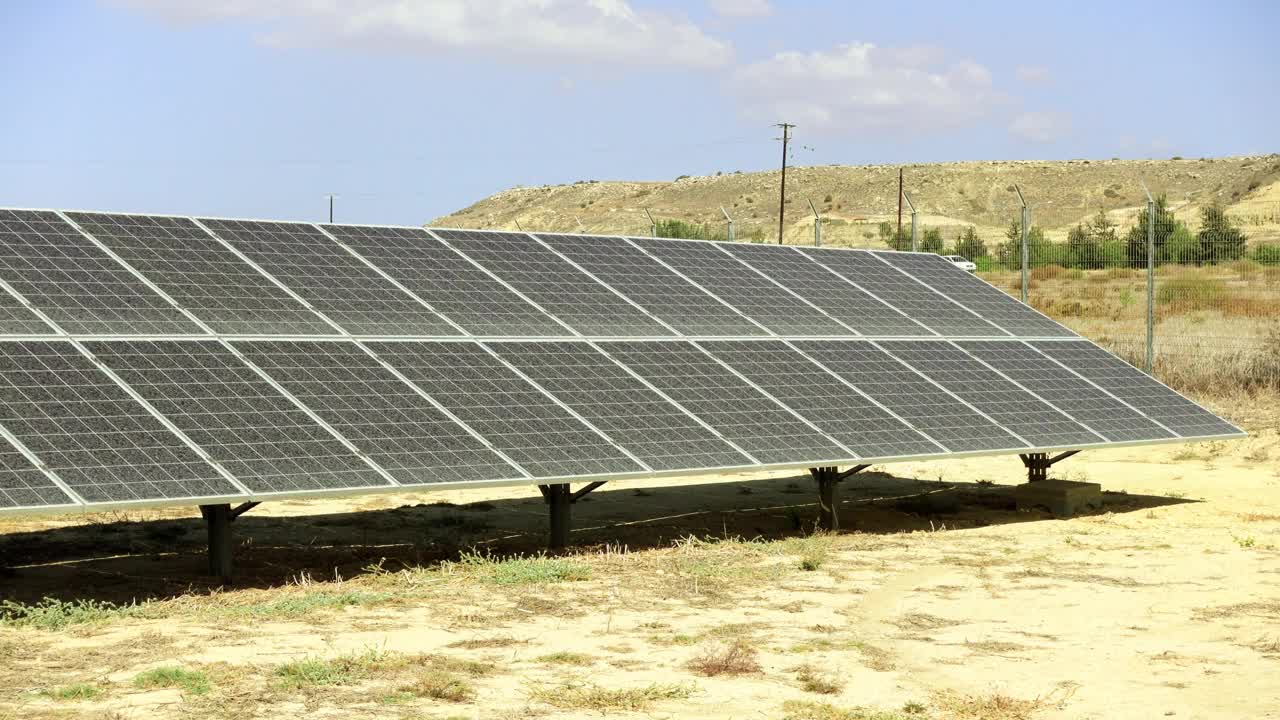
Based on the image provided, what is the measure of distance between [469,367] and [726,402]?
3.39m

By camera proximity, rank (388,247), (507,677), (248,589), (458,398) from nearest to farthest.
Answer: (507,677) < (248,589) < (458,398) < (388,247)

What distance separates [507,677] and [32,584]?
6704mm

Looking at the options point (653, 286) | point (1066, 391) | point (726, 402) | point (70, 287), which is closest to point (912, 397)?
point (726, 402)

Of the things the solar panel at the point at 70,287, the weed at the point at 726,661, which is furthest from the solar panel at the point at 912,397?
the solar panel at the point at 70,287

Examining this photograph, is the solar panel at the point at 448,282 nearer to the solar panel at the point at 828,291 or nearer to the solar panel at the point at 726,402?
the solar panel at the point at 726,402

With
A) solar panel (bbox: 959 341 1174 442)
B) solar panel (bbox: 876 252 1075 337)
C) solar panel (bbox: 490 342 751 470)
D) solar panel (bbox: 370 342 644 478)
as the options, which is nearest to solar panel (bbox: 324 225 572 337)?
solar panel (bbox: 490 342 751 470)

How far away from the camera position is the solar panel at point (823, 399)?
19261 millimetres

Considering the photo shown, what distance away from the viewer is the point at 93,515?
21.6 m

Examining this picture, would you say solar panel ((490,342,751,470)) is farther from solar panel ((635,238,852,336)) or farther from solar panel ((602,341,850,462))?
solar panel ((635,238,852,336))

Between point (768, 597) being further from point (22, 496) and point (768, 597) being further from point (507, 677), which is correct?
point (22, 496)

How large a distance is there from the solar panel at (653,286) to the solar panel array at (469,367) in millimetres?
57

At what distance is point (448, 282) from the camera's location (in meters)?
20.4

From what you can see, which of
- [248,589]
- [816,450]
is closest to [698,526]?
[816,450]

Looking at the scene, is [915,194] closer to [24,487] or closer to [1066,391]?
[1066,391]
